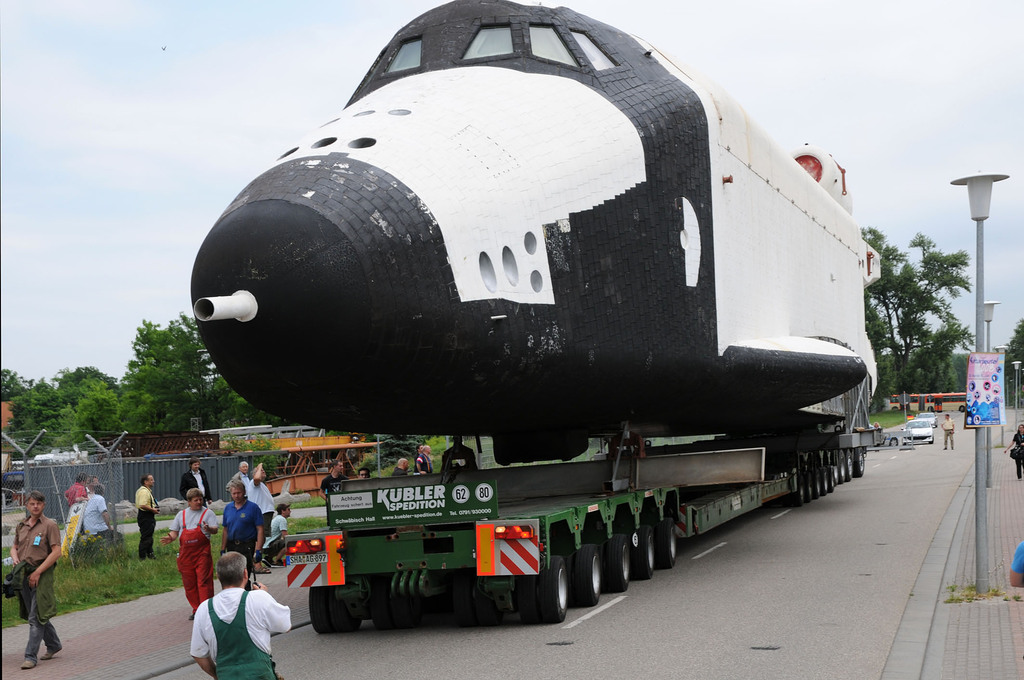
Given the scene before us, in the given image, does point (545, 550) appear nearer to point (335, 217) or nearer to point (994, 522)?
point (335, 217)

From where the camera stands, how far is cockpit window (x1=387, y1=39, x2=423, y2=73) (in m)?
9.73

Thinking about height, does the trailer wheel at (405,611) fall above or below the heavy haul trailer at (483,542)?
below

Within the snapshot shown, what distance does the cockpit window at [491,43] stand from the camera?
375 inches

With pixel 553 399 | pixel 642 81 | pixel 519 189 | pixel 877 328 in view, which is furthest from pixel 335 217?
pixel 877 328

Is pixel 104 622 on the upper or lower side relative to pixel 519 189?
lower

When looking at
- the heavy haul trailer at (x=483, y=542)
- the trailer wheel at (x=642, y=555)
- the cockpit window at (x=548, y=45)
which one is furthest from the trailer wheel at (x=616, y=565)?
the cockpit window at (x=548, y=45)

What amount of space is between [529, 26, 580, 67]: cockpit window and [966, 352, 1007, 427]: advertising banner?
4789 millimetres

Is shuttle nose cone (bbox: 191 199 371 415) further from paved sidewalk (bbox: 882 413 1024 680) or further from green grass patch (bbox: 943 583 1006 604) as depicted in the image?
green grass patch (bbox: 943 583 1006 604)

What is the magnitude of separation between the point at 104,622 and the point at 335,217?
259 inches

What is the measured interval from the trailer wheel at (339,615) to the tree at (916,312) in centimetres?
8866

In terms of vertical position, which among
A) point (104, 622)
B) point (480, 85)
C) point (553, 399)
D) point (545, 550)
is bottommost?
point (104, 622)

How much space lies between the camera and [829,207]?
17.6m

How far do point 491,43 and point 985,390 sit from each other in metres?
5.73

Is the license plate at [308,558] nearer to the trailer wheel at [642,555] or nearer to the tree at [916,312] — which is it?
the trailer wheel at [642,555]
